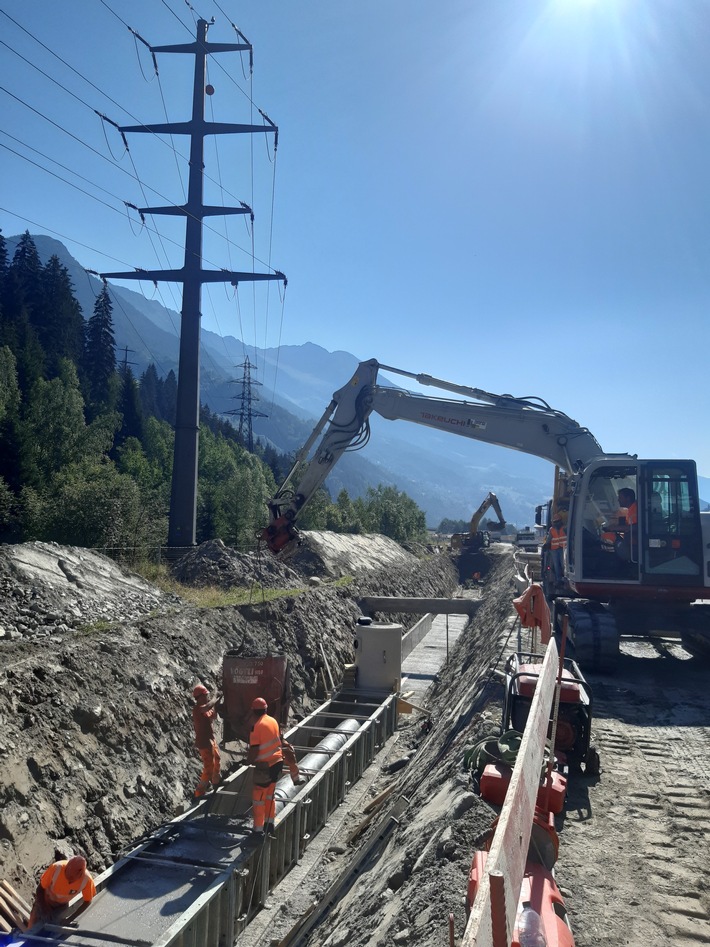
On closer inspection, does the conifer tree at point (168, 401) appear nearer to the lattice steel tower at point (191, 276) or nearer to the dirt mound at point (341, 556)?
the dirt mound at point (341, 556)

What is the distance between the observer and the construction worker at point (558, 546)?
13797mm

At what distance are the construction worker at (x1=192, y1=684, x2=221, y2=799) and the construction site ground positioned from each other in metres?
0.96

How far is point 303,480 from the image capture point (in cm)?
1474

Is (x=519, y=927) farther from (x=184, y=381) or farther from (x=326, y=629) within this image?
(x=184, y=381)

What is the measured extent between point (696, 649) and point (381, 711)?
22.6 feet

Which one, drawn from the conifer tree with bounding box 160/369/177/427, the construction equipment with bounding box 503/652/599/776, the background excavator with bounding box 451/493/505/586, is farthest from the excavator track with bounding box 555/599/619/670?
the conifer tree with bounding box 160/369/177/427

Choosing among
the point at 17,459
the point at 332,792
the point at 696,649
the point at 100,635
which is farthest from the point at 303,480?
the point at 17,459

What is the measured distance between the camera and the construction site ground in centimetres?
474

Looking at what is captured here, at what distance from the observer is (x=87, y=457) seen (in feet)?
119

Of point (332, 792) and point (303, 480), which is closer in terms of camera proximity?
point (332, 792)

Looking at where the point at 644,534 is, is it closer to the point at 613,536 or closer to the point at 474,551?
the point at 613,536

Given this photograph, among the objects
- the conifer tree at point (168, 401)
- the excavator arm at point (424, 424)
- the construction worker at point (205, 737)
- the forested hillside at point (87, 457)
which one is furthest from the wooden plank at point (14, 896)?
the conifer tree at point (168, 401)

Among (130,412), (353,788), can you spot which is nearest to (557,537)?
(353,788)

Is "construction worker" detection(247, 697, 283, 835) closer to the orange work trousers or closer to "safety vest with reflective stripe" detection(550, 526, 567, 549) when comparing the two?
the orange work trousers
